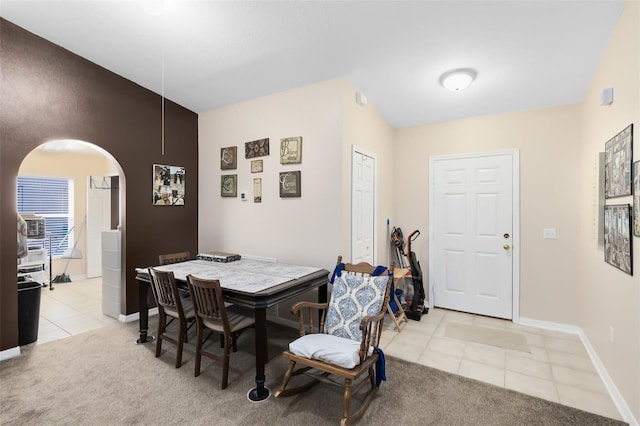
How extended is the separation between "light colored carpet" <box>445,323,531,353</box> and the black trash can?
Answer: 4336 mm

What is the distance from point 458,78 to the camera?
2.96 m

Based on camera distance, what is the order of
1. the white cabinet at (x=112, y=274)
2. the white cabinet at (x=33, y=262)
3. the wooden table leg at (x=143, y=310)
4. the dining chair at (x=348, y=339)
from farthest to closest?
the white cabinet at (x=33, y=262)
the white cabinet at (x=112, y=274)
the wooden table leg at (x=143, y=310)
the dining chair at (x=348, y=339)

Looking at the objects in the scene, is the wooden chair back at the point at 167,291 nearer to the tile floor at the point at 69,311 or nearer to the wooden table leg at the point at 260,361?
the wooden table leg at the point at 260,361

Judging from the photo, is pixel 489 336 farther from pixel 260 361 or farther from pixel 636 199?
pixel 260 361

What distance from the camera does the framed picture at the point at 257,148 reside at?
385cm

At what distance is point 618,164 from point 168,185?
184 inches

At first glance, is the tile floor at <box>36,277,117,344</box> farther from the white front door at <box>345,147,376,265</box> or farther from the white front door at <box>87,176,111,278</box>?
the white front door at <box>345,147,376,265</box>

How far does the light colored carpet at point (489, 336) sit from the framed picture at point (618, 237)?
1220 mm

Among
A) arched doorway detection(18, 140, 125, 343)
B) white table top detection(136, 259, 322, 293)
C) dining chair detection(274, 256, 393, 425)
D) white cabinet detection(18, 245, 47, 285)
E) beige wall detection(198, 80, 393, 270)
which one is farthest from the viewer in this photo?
arched doorway detection(18, 140, 125, 343)

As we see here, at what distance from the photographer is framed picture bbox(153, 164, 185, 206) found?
4.06 metres

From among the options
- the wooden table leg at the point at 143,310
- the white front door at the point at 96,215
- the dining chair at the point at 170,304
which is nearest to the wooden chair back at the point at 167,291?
the dining chair at the point at 170,304

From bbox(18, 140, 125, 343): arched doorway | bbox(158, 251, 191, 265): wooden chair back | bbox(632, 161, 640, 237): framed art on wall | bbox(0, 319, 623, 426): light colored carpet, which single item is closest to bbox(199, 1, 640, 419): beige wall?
Answer: bbox(158, 251, 191, 265): wooden chair back

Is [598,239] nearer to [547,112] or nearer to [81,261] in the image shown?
[547,112]

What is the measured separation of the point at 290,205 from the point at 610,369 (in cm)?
316
